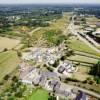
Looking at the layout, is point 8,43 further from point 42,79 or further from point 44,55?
point 42,79

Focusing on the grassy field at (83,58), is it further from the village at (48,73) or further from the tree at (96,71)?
the tree at (96,71)

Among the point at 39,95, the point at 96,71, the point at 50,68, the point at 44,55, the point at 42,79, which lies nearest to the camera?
the point at 39,95

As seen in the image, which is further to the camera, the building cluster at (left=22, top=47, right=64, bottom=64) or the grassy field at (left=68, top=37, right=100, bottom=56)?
the grassy field at (left=68, top=37, right=100, bottom=56)

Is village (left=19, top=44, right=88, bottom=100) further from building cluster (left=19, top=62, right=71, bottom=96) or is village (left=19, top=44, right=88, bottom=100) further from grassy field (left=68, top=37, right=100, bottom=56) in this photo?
grassy field (left=68, top=37, right=100, bottom=56)

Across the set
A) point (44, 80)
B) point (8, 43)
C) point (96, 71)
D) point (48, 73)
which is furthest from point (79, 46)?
point (44, 80)

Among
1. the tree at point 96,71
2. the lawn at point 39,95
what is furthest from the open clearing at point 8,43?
the lawn at point 39,95

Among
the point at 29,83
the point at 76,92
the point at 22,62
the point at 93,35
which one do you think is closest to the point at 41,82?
the point at 29,83

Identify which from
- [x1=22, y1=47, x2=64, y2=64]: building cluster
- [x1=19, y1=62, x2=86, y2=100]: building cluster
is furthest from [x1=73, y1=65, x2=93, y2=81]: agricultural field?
[x1=22, y1=47, x2=64, y2=64]: building cluster
